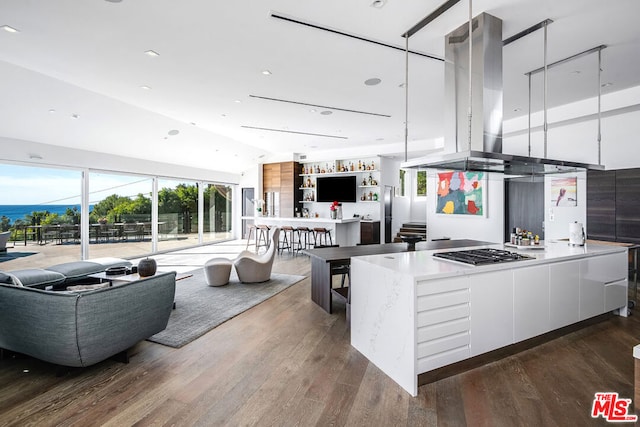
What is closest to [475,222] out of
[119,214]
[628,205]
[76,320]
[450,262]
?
[628,205]

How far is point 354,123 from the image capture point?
21.7 ft

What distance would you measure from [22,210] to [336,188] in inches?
282

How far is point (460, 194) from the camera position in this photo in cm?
716

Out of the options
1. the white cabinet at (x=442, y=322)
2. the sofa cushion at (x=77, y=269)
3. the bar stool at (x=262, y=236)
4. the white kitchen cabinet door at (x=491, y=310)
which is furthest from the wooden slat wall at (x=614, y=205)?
the sofa cushion at (x=77, y=269)

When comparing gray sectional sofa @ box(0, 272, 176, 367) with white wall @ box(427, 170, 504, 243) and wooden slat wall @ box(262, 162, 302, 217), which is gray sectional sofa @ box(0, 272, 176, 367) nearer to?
white wall @ box(427, 170, 504, 243)

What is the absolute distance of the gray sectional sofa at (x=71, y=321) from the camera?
2270 mm

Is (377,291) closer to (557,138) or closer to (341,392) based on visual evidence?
(341,392)

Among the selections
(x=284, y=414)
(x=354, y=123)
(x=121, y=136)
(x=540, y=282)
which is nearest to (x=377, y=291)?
(x=284, y=414)

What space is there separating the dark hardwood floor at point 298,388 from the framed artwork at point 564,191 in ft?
9.81

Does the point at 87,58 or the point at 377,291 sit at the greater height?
the point at 87,58

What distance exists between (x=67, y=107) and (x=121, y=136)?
147 centimetres

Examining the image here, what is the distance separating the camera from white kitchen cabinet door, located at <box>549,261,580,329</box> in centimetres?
285

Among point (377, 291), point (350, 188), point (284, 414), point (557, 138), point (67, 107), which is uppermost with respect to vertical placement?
point (67, 107)

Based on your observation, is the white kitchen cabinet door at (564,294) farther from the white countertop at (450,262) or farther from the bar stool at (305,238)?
the bar stool at (305,238)
